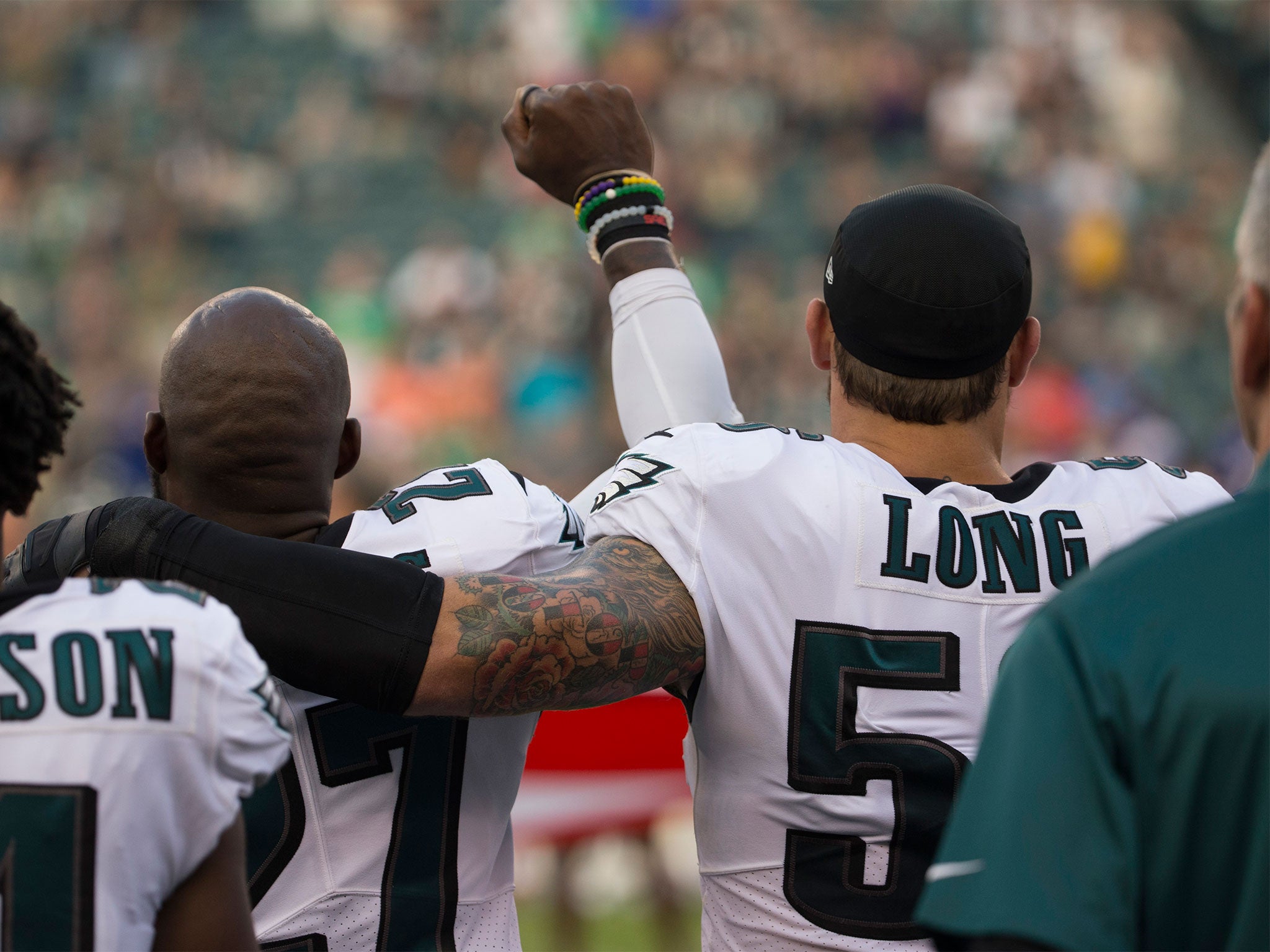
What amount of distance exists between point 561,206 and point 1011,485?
9075mm

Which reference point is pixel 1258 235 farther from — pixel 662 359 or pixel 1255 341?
pixel 662 359

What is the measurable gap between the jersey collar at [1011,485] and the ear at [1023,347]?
0.14 m

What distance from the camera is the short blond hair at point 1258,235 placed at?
3.92ft

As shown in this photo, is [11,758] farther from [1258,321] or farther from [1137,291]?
[1137,291]

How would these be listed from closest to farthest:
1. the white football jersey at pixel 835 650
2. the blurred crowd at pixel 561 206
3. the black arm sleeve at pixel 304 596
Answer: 1. the black arm sleeve at pixel 304 596
2. the white football jersey at pixel 835 650
3. the blurred crowd at pixel 561 206

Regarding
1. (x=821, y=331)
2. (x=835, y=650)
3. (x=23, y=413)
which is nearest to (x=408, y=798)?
(x=835, y=650)

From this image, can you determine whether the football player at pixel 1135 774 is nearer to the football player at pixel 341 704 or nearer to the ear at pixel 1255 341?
the ear at pixel 1255 341

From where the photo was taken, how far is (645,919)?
5637 millimetres

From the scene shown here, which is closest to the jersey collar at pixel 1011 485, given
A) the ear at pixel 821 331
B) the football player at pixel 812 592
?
the football player at pixel 812 592

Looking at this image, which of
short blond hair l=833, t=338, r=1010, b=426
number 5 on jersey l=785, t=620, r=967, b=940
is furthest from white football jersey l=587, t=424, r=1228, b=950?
short blond hair l=833, t=338, r=1010, b=426

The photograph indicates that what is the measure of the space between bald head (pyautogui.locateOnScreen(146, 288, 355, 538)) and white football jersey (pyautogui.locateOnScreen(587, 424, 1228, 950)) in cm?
45

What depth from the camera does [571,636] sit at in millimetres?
1744

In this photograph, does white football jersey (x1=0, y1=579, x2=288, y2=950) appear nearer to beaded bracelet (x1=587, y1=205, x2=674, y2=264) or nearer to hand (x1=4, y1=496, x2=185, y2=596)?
hand (x1=4, y1=496, x2=185, y2=596)

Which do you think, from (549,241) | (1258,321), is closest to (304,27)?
(549,241)
